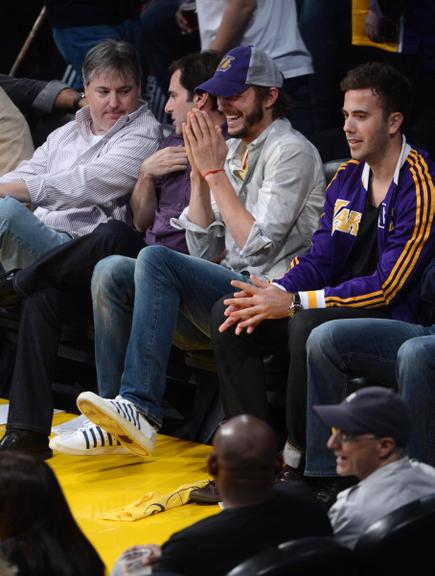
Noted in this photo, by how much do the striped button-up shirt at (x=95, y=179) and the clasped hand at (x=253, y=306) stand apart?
1.30m

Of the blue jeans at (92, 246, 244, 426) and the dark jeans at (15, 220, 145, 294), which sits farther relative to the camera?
the dark jeans at (15, 220, 145, 294)

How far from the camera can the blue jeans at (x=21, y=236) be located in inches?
212

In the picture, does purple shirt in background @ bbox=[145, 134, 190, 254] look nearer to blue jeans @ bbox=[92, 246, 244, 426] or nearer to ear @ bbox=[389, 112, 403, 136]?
blue jeans @ bbox=[92, 246, 244, 426]

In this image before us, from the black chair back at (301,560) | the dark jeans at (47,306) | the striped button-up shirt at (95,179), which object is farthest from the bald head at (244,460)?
the striped button-up shirt at (95,179)

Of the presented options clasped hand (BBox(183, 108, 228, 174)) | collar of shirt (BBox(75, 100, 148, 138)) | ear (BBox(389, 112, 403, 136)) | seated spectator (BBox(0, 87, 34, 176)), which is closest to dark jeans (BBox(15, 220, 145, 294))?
clasped hand (BBox(183, 108, 228, 174))

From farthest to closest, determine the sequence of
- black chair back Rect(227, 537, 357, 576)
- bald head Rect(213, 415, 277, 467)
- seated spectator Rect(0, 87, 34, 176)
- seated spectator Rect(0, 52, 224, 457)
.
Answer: seated spectator Rect(0, 87, 34, 176) → seated spectator Rect(0, 52, 224, 457) → bald head Rect(213, 415, 277, 467) → black chair back Rect(227, 537, 357, 576)

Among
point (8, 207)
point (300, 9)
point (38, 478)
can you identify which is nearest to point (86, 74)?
point (8, 207)

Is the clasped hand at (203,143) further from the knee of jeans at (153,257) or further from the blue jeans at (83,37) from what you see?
the blue jeans at (83,37)

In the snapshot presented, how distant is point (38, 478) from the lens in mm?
3184

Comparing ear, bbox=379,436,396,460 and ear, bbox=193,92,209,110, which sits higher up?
ear, bbox=193,92,209,110

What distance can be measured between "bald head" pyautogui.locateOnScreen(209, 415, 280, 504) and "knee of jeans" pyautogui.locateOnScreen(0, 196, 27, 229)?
2597 millimetres

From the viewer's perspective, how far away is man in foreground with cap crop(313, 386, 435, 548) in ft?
10.1

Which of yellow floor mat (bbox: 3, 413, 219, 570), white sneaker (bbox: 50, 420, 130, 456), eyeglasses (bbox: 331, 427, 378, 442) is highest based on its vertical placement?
eyeglasses (bbox: 331, 427, 378, 442)

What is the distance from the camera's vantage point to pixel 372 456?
3111 millimetres
